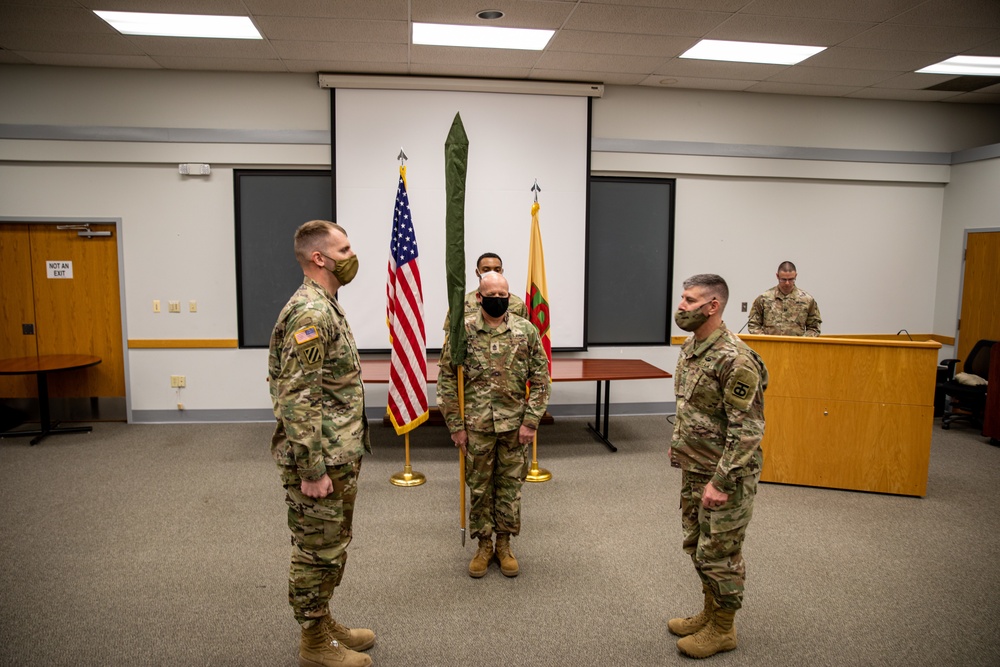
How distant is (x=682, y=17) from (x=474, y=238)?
258 cm

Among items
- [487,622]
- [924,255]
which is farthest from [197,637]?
[924,255]

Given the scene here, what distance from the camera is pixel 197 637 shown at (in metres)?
2.60

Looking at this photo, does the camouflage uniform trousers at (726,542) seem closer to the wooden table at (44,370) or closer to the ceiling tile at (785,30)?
the ceiling tile at (785,30)

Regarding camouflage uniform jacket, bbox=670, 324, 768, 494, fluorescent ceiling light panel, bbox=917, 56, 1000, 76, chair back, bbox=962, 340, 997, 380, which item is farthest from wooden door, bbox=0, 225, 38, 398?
chair back, bbox=962, 340, 997, 380

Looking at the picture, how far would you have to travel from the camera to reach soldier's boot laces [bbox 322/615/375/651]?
8.07 feet

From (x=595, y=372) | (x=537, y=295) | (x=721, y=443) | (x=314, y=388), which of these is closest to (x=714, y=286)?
(x=721, y=443)

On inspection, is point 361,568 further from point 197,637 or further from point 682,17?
point 682,17

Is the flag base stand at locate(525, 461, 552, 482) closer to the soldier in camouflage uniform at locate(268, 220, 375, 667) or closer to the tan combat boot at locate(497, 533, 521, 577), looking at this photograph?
the tan combat boot at locate(497, 533, 521, 577)

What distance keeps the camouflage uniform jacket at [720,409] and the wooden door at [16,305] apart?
243 inches

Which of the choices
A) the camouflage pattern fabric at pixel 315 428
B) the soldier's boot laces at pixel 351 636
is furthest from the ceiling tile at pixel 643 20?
the soldier's boot laces at pixel 351 636

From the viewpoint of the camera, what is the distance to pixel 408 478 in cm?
444

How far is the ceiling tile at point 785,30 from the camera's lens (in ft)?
14.4

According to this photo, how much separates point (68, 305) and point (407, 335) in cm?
407

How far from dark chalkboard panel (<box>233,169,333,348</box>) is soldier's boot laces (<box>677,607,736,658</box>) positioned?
474 centimetres
